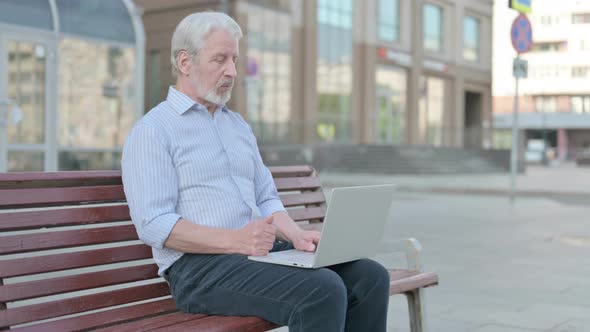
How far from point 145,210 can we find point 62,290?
43 centimetres

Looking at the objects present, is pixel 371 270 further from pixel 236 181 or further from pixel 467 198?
pixel 467 198

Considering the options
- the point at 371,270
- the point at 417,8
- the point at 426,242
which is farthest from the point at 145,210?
the point at 417,8

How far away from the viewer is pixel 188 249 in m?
2.92

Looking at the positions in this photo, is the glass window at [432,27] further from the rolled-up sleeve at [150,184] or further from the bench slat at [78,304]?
the rolled-up sleeve at [150,184]

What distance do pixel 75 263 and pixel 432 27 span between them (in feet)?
148

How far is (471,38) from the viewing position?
166 feet

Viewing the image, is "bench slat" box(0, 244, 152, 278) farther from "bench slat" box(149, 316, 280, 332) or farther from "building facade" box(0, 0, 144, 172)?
"building facade" box(0, 0, 144, 172)

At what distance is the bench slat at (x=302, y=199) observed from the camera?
4.09 m

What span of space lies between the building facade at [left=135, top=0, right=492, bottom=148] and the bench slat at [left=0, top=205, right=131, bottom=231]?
931 inches

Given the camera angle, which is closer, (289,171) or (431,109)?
(289,171)

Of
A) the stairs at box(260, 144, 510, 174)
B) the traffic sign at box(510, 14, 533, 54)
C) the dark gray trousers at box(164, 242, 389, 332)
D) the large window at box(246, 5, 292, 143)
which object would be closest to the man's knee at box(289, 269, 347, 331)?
the dark gray trousers at box(164, 242, 389, 332)

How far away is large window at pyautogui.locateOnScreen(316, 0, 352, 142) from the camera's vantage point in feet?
123

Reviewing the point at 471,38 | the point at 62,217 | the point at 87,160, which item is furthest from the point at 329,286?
the point at 471,38

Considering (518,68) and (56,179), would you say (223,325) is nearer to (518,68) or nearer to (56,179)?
(56,179)
